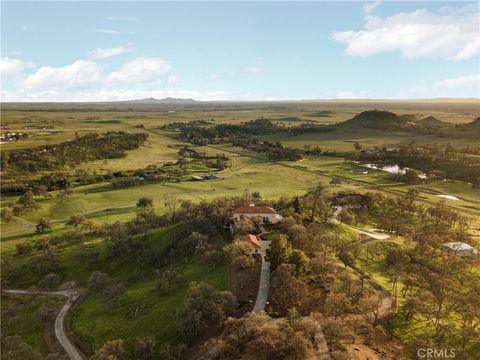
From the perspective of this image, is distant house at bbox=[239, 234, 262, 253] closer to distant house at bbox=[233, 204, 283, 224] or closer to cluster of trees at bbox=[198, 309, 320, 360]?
distant house at bbox=[233, 204, 283, 224]

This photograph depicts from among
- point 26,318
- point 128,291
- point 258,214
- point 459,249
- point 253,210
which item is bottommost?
point 26,318

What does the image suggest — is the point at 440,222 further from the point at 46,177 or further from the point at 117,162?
the point at 117,162

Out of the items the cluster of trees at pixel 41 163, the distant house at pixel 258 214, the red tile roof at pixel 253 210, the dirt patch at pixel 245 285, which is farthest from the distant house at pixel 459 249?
the cluster of trees at pixel 41 163

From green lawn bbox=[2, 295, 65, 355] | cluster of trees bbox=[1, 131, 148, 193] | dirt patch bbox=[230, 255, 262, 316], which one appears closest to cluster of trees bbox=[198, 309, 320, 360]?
dirt patch bbox=[230, 255, 262, 316]

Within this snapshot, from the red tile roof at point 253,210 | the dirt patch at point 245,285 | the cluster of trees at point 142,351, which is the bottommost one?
the cluster of trees at point 142,351

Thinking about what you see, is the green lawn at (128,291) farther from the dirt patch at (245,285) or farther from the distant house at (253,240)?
the distant house at (253,240)

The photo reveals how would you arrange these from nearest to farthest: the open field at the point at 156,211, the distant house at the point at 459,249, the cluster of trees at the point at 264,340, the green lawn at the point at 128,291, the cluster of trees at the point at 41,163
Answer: the cluster of trees at the point at 264,340 → the green lawn at the point at 128,291 → the open field at the point at 156,211 → the distant house at the point at 459,249 → the cluster of trees at the point at 41,163

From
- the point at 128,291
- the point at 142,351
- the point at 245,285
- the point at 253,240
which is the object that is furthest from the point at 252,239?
the point at 142,351

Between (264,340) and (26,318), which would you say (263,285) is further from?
(26,318)
